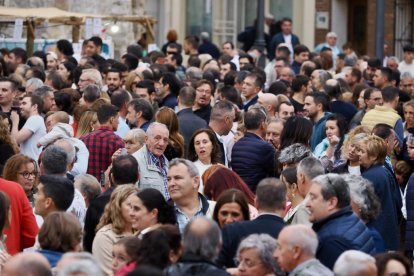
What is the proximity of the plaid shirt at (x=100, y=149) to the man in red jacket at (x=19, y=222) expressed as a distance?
9.75 ft

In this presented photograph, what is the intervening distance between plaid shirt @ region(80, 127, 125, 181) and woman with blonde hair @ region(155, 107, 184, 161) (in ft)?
1.58

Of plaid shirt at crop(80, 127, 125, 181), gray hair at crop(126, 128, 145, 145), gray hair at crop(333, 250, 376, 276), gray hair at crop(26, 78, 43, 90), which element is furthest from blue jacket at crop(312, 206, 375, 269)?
gray hair at crop(26, 78, 43, 90)

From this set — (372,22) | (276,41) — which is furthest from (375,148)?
(372,22)

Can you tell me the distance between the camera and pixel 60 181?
37.9ft

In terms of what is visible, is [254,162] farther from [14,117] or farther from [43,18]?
[43,18]

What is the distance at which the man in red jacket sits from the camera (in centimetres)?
1189

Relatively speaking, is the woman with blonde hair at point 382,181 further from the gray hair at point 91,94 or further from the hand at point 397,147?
the gray hair at point 91,94

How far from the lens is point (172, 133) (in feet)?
49.3

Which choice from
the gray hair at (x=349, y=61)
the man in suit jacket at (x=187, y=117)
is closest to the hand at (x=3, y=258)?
the man in suit jacket at (x=187, y=117)

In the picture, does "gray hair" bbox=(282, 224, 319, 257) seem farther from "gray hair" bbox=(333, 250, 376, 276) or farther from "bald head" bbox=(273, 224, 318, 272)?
"gray hair" bbox=(333, 250, 376, 276)

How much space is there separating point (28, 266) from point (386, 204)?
594 cm

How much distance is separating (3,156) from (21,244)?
→ 2865 mm

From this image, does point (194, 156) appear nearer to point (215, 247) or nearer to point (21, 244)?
point (21, 244)

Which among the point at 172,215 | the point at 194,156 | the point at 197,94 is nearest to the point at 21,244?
the point at 172,215
